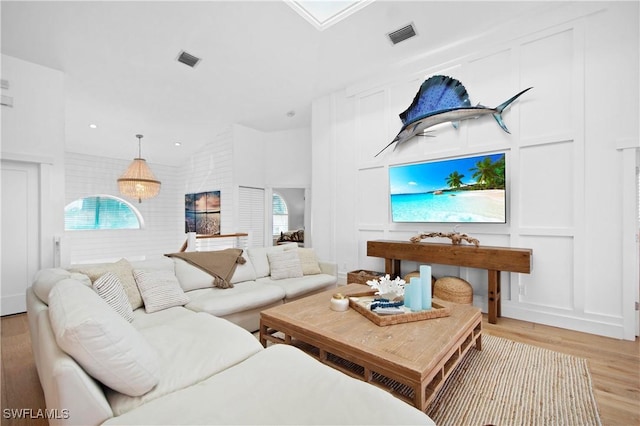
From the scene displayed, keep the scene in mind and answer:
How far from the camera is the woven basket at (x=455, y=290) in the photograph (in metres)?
3.33

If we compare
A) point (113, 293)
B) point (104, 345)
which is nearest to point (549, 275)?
point (104, 345)

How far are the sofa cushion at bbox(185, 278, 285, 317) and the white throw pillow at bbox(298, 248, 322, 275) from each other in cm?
74

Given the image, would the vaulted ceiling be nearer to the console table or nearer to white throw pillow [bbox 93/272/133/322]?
the console table

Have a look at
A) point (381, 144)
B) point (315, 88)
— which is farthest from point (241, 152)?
point (381, 144)

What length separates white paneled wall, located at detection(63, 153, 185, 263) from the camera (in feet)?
21.0

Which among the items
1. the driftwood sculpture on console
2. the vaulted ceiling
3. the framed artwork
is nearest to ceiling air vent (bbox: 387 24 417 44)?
the vaulted ceiling

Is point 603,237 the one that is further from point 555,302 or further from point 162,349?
point 162,349

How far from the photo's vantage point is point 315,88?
4.99 m

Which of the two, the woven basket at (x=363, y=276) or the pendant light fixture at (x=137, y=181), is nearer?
the woven basket at (x=363, y=276)

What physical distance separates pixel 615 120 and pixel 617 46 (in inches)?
28.6

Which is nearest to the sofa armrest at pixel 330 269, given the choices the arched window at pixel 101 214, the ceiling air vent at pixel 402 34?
the ceiling air vent at pixel 402 34

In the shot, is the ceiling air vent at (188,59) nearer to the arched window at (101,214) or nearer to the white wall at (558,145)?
the white wall at (558,145)

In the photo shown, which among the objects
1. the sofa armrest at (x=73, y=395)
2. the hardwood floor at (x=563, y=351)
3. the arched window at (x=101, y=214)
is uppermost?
the arched window at (x=101, y=214)

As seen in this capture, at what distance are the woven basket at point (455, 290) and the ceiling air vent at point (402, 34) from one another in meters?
3.10
